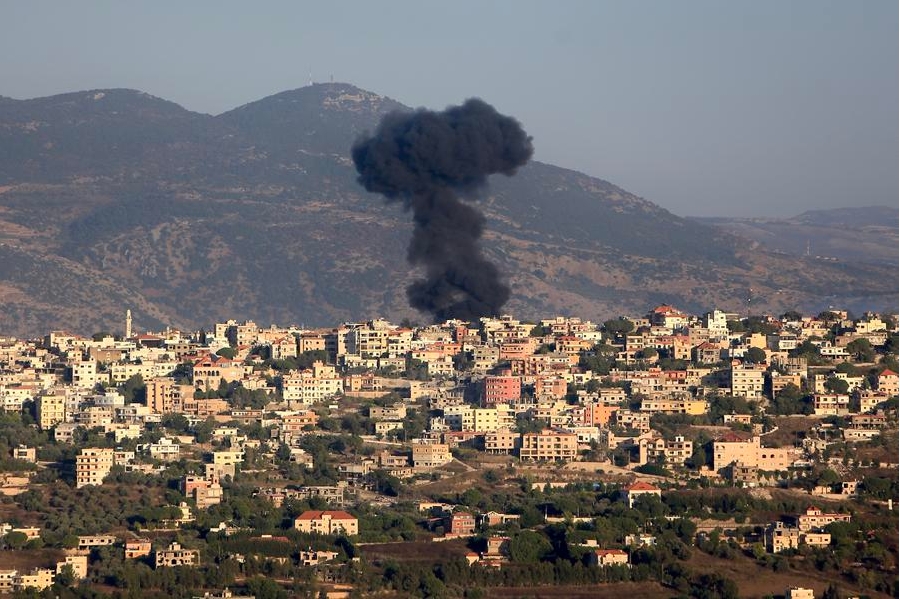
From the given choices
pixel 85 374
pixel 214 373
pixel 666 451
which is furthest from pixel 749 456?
pixel 85 374

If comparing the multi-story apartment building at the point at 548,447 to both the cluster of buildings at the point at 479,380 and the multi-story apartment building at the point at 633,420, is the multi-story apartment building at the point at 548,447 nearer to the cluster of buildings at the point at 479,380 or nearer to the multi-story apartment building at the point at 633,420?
the cluster of buildings at the point at 479,380

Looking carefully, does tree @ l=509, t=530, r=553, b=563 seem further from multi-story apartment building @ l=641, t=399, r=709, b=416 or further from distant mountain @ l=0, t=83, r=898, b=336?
distant mountain @ l=0, t=83, r=898, b=336

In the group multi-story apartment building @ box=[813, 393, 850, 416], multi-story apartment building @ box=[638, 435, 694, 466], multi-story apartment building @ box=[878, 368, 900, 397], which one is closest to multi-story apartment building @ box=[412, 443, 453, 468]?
multi-story apartment building @ box=[638, 435, 694, 466]

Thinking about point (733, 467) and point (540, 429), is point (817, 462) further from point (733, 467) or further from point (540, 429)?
point (540, 429)

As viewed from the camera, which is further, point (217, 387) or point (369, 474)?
point (217, 387)

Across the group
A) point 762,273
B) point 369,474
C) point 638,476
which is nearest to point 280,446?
point 369,474
